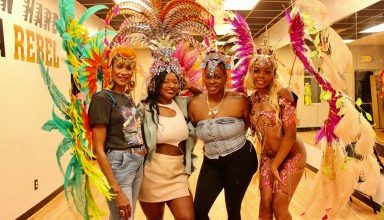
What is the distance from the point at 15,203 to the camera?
3941 mm

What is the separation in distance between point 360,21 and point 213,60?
372 centimetres

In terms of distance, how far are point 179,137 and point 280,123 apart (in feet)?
2.12

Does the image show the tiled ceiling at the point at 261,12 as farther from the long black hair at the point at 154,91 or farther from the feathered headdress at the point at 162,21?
the long black hair at the point at 154,91

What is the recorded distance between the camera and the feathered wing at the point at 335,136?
252 cm

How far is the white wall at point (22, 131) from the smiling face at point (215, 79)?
7.25ft

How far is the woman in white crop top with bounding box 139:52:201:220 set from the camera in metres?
2.42

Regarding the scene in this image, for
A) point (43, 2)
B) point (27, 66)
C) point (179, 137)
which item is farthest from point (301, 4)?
point (43, 2)

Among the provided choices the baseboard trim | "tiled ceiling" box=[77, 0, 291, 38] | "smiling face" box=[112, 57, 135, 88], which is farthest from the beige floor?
"tiled ceiling" box=[77, 0, 291, 38]

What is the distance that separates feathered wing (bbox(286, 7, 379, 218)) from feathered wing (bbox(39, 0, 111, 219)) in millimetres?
1308

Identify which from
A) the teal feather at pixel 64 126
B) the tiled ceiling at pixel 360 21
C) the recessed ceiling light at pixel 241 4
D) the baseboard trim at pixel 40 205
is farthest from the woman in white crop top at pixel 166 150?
the recessed ceiling light at pixel 241 4

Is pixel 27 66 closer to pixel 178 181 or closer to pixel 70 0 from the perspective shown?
pixel 70 0

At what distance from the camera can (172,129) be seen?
95.0 inches

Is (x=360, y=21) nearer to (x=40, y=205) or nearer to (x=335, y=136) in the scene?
(x=335, y=136)

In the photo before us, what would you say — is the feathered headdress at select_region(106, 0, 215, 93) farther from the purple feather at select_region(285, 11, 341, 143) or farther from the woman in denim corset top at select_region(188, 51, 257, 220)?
the purple feather at select_region(285, 11, 341, 143)
